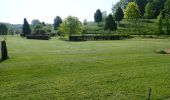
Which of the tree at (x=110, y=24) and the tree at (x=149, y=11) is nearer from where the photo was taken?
the tree at (x=110, y=24)

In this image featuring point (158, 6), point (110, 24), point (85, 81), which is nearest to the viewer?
point (85, 81)

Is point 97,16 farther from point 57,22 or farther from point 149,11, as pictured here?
point 57,22

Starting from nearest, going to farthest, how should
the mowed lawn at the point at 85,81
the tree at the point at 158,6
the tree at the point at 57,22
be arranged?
the mowed lawn at the point at 85,81, the tree at the point at 158,6, the tree at the point at 57,22

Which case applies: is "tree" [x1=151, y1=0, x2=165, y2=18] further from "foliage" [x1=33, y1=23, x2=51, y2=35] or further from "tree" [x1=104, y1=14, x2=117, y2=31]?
"foliage" [x1=33, y1=23, x2=51, y2=35]

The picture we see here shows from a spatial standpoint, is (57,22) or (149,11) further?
(57,22)

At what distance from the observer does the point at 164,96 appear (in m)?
14.6

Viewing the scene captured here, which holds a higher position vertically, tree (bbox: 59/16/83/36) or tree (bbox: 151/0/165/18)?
tree (bbox: 151/0/165/18)

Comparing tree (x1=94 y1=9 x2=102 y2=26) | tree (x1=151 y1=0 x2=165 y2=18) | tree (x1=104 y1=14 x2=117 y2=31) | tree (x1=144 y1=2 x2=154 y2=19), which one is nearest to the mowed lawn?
tree (x1=104 y1=14 x2=117 y2=31)

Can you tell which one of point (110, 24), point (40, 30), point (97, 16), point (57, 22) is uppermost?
point (97, 16)

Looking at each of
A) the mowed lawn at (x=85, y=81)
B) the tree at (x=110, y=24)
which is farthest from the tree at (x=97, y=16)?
the mowed lawn at (x=85, y=81)

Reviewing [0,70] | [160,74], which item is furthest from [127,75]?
[0,70]

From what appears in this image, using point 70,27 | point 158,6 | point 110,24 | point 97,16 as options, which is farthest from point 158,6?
point 70,27

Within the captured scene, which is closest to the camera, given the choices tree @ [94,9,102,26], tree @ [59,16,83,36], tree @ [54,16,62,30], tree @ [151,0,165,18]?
tree @ [59,16,83,36]

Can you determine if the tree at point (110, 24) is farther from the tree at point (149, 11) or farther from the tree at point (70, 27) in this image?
the tree at point (149, 11)
